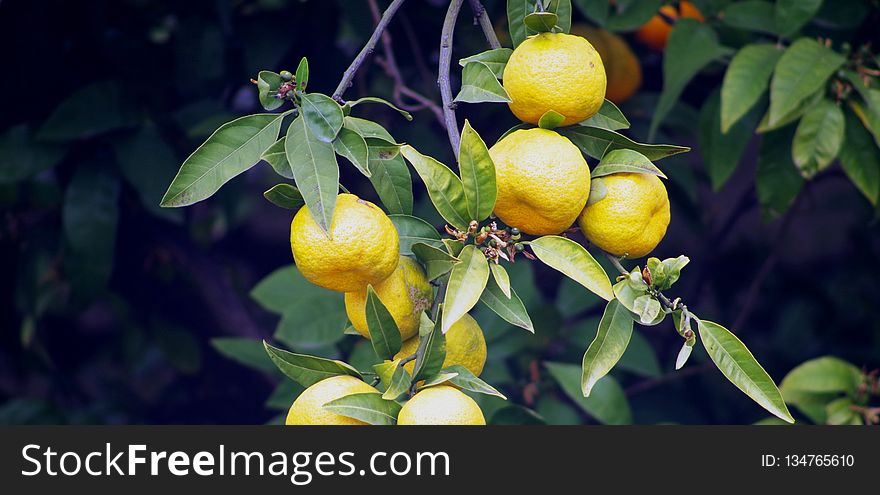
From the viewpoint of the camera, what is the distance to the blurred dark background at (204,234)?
1551mm

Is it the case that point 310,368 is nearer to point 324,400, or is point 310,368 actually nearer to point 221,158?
point 324,400

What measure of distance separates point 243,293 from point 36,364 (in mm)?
477

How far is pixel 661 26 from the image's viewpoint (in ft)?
5.45

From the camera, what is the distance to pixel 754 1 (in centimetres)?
141

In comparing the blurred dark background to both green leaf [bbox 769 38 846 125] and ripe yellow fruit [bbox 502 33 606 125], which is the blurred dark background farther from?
ripe yellow fruit [bbox 502 33 606 125]

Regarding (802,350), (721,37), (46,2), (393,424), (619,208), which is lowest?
(802,350)

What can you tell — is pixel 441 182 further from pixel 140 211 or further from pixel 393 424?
pixel 140 211

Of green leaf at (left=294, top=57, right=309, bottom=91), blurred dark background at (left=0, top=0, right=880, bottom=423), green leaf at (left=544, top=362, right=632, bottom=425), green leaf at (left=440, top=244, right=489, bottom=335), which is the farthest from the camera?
blurred dark background at (left=0, top=0, right=880, bottom=423)

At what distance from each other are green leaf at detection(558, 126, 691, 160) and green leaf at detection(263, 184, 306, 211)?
0.27 meters

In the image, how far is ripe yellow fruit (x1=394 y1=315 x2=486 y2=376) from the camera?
2.77ft

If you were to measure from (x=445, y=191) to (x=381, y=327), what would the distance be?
0.44 ft

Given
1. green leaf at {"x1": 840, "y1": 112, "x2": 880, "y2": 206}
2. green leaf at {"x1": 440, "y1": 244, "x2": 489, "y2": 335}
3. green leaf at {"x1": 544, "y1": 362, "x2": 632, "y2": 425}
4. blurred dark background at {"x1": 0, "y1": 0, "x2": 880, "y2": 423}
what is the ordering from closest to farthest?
green leaf at {"x1": 440, "y1": 244, "x2": 489, "y2": 335} < green leaf at {"x1": 840, "y1": 112, "x2": 880, "y2": 206} < green leaf at {"x1": 544, "y1": 362, "x2": 632, "y2": 425} < blurred dark background at {"x1": 0, "y1": 0, "x2": 880, "y2": 423}

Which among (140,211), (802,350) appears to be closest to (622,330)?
(140,211)

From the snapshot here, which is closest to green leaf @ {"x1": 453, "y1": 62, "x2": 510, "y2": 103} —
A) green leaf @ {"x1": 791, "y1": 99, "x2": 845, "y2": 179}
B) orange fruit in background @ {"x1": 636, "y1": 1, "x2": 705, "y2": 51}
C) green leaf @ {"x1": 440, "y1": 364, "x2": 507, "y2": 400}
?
green leaf @ {"x1": 440, "y1": 364, "x2": 507, "y2": 400}
